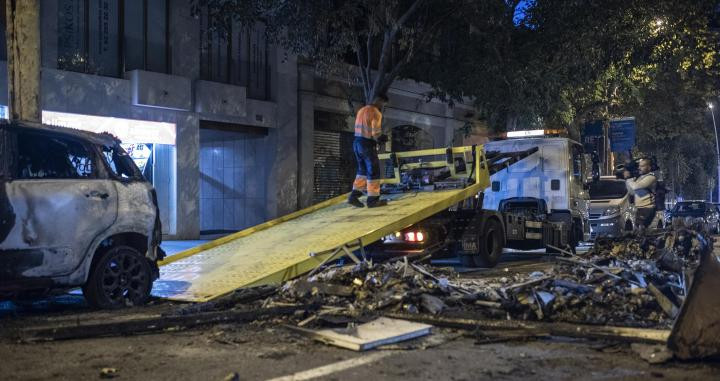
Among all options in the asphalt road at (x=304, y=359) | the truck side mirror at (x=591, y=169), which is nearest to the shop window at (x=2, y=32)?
the asphalt road at (x=304, y=359)

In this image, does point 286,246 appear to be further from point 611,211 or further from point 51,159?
point 611,211

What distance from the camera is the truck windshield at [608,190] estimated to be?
18328 millimetres

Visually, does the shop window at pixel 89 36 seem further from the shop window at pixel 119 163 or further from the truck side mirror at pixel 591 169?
the truck side mirror at pixel 591 169

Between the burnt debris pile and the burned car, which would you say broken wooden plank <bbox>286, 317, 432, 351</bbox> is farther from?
the burned car

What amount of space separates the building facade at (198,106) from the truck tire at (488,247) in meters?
7.77

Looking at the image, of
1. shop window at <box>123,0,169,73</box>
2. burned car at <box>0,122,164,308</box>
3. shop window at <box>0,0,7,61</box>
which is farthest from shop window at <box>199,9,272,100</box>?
burned car at <box>0,122,164,308</box>

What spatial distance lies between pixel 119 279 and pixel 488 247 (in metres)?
6.93

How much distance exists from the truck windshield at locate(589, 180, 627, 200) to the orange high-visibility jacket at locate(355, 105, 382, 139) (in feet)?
31.9

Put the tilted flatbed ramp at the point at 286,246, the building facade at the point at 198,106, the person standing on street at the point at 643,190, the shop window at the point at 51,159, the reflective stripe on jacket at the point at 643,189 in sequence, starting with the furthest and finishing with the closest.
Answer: the reflective stripe on jacket at the point at 643,189, the person standing on street at the point at 643,190, the building facade at the point at 198,106, the tilted flatbed ramp at the point at 286,246, the shop window at the point at 51,159

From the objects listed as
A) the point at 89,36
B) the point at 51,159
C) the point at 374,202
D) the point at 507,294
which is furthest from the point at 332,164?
the point at 507,294

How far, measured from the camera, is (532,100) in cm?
1719

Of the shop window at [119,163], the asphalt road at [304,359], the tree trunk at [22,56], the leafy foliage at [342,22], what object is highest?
the leafy foliage at [342,22]

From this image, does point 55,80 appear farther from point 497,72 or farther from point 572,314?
point 572,314

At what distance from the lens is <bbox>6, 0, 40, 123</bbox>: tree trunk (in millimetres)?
8430
